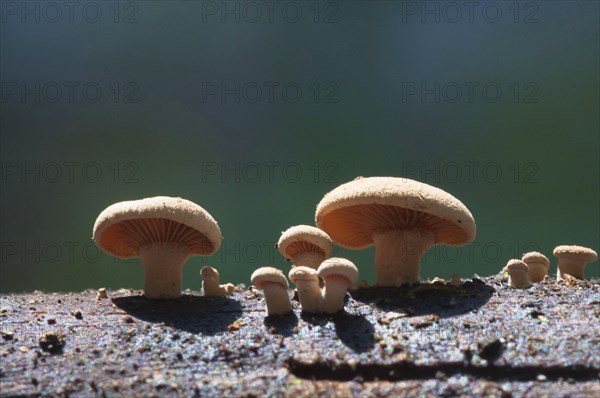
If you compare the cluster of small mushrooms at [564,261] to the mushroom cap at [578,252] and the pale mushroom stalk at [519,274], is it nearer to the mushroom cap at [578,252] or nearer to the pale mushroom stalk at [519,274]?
the mushroom cap at [578,252]

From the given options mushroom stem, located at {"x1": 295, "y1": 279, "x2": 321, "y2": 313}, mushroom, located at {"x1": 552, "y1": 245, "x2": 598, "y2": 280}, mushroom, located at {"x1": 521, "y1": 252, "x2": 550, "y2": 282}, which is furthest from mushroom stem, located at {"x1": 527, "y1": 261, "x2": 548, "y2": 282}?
mushroom stem, located at {"x1": 295, "y1": 279, "x2": 321, "y2": 313}

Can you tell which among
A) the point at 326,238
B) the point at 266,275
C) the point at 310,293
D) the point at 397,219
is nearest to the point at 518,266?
the point at 397,219

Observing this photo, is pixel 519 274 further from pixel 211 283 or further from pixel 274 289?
pixel 211 283

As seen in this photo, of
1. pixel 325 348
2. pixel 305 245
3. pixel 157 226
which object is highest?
pixel 157 226

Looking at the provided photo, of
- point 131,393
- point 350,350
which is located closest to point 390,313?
point 350,350

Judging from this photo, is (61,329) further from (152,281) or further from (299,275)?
(299,275)

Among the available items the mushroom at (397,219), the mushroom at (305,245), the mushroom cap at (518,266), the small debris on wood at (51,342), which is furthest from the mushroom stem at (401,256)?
the small debris on wood at (51,342)
